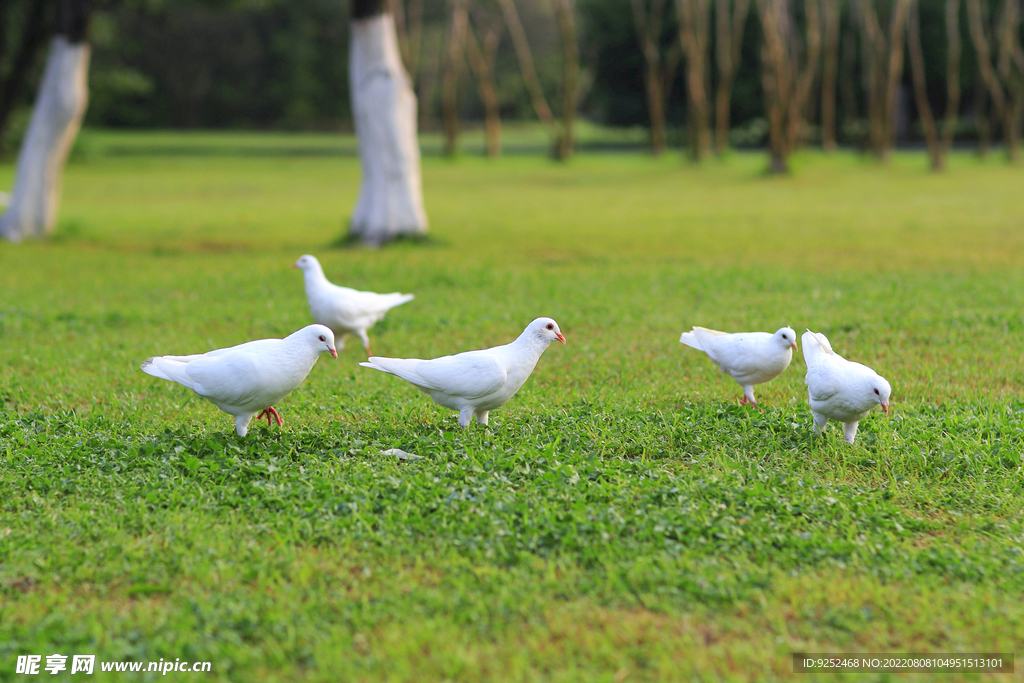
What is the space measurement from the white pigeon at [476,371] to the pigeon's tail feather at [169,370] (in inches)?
36.4

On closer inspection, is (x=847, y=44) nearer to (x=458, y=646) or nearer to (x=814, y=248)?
(x=814, y=248)

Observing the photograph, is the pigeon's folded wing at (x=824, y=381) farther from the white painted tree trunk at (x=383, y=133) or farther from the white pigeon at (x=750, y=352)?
the white painted tree trunk at (x=383, y=133)

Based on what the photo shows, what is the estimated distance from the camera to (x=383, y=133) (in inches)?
529

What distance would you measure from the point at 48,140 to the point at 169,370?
37.5 ft

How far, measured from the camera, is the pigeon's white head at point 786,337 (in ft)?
17.8

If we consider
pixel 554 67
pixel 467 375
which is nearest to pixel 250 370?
pixel 467 375

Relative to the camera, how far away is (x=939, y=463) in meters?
5.00

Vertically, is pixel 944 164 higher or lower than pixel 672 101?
lower

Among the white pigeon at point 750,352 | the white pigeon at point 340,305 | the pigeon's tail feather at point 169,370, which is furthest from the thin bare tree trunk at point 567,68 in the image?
the pigeon's tail feather at point 169,370

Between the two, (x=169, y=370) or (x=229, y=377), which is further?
(x=169, y=370)

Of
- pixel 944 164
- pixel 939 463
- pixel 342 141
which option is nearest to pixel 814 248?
pixel 939 463

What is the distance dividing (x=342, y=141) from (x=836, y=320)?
151 feet

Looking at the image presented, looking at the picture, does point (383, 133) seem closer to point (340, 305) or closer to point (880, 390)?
point (340, 305)

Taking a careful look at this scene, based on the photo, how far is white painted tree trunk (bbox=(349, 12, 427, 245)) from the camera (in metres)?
13.4
